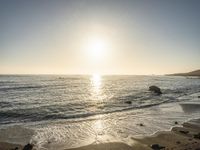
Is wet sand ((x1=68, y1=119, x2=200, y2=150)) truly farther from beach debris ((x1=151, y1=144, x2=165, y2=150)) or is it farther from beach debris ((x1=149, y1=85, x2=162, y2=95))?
beach debris ((x1=149, y1=85, x2=162, y2=95))

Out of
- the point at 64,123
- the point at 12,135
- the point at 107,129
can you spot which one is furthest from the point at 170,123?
the point at 12,135

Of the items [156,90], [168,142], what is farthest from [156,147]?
[156,90]

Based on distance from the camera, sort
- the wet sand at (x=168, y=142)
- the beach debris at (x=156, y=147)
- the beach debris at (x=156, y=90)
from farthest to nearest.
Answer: the beach debris at (x=156, y=90) → the beach debris at (x=156, y=147) → the wet sand at (x=168, y=142)

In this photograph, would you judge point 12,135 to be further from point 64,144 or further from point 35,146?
point 64,144

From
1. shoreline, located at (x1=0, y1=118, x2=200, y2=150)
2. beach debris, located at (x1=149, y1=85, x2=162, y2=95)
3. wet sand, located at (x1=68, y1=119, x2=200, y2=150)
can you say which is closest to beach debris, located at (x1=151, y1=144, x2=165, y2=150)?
shoreline, located at (x1=0, y1=118, x2=200, y2=150)

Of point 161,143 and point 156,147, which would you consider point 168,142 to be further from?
point 156,147

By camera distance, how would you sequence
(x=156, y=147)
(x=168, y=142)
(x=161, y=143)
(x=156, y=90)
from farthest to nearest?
(x=156, y=90) → (x=168, y=142) → (x=161, y=143) → (x=156, y=147)

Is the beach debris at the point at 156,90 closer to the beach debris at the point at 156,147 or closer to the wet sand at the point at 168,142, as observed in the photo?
Answer: the wet sand at the point at 168,142

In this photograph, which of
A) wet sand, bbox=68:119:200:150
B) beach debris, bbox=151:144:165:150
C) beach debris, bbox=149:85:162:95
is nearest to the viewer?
wet sand, bbox=68:119:200:150

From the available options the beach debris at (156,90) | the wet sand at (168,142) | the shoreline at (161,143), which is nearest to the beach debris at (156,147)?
the shoreline at (161,143)

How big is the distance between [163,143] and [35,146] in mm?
9009

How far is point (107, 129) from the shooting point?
20.3 meters

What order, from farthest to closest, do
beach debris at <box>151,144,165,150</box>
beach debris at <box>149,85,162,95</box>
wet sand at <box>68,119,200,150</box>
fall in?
beach debris at <box>149,85,162,95</box> < beach debris at <box>151,144,165,150</box> < wet sand at <box>68,119,200,150</box>

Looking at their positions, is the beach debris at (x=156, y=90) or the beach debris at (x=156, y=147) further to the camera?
the beach debris at (x=156, y=90)
